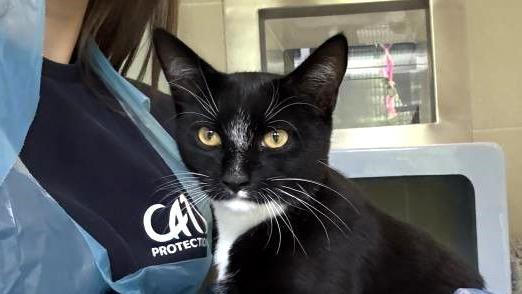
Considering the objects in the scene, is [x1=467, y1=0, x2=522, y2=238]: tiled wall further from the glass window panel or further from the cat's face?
the cat's face

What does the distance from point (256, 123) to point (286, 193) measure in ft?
0.30

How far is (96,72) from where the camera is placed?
87 centimetres

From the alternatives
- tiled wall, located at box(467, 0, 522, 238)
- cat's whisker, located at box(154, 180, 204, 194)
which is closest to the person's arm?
cat's whisker, located at box(154, 180, 204, 194)

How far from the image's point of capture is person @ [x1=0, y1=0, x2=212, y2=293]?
1.90ft

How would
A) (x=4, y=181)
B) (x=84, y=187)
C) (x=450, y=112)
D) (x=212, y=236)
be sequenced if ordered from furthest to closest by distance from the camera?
(x=450, y=112) < (x=212, y=236) < (x=84, y=187) < (x=4, y=181)

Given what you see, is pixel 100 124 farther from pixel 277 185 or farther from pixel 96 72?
pixel 277 185

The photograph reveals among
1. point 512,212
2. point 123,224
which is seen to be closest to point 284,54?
point 512,212

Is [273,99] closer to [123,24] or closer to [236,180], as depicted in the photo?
[236,180]

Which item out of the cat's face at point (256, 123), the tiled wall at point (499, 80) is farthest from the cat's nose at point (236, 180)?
the tiled wall at point (499, 80)

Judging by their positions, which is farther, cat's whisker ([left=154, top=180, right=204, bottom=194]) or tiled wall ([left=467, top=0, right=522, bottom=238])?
tiled wall ([left=467, top=0, right=522, bottom=238])

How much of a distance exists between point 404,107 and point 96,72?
2.81 ft

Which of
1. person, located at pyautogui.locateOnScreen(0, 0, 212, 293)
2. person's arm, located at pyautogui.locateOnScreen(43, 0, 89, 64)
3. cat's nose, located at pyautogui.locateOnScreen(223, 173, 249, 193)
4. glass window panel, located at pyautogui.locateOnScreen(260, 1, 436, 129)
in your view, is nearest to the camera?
person, located at pyautogui.locateOnScreen(0, 0, 212, 293)

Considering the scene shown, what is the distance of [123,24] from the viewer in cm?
94

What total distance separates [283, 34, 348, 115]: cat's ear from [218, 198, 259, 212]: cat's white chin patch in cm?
15
